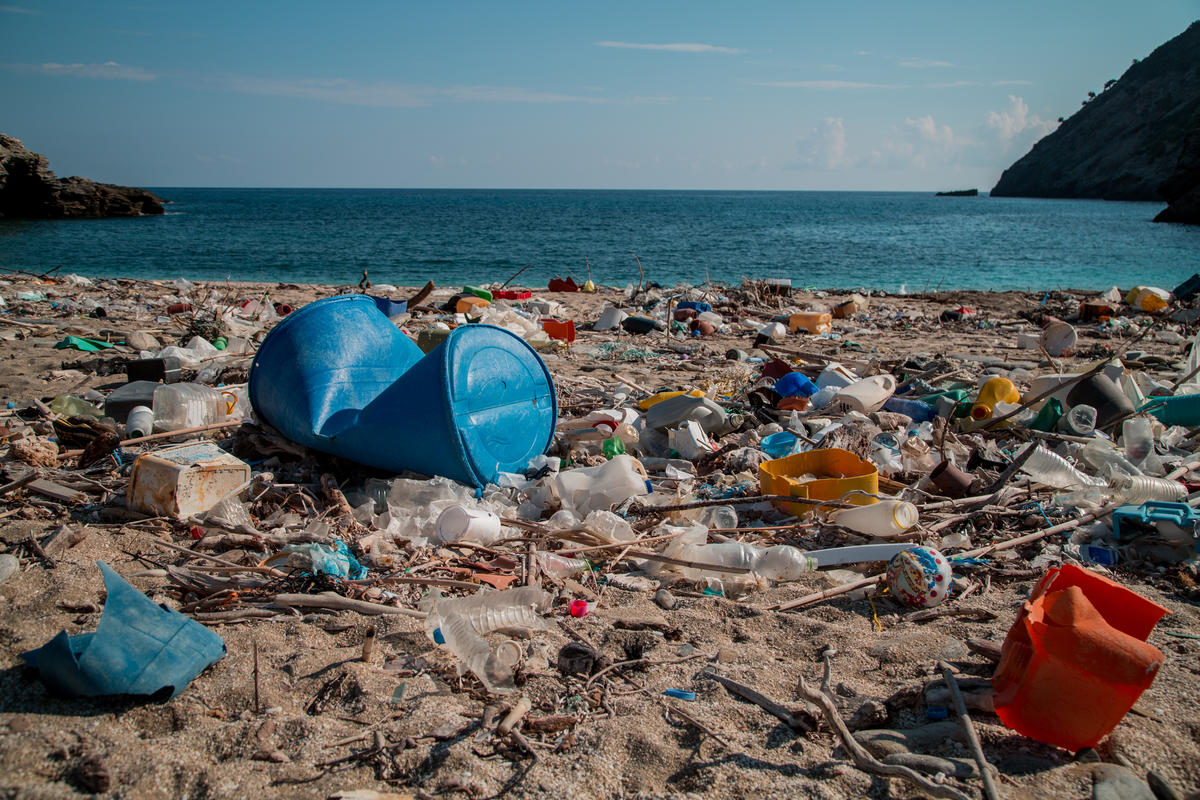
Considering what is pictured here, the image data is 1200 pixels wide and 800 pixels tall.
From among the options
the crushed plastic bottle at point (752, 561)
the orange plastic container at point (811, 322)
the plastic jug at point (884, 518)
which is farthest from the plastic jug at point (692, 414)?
the orange plastic container at point (811, 322)

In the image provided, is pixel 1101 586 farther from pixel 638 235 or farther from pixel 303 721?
pixel 638 235

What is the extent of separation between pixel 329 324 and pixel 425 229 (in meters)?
35.8

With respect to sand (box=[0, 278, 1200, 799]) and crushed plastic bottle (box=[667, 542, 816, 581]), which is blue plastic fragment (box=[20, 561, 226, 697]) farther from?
crushed plastic bottle (box=[667, 542, 816, 581])

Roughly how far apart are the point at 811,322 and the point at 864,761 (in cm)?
749

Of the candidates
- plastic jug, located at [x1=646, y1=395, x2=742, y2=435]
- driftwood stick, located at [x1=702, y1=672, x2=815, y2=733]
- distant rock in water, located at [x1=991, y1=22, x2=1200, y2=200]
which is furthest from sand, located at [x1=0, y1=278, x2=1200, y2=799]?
distant rock in water, located at [x1=991, y1=22, x2=1200, y2=200]

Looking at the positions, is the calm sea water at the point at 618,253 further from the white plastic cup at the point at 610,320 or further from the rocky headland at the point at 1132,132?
the rocky headland at the point at 1132,132

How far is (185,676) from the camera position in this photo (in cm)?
196

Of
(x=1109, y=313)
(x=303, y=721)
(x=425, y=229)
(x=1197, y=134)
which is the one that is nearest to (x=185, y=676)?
(x=303, y=721)

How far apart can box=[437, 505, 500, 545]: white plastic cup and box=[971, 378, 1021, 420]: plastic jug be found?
11.5 ft

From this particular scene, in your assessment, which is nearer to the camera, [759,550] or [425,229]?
[759,550]

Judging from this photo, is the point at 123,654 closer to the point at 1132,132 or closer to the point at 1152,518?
the point at 1152,518

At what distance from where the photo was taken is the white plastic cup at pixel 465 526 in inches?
122

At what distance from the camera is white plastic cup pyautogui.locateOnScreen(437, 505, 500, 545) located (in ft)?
10.2

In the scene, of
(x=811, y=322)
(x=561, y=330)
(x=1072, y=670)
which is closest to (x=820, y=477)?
(x=1072, y=670)
